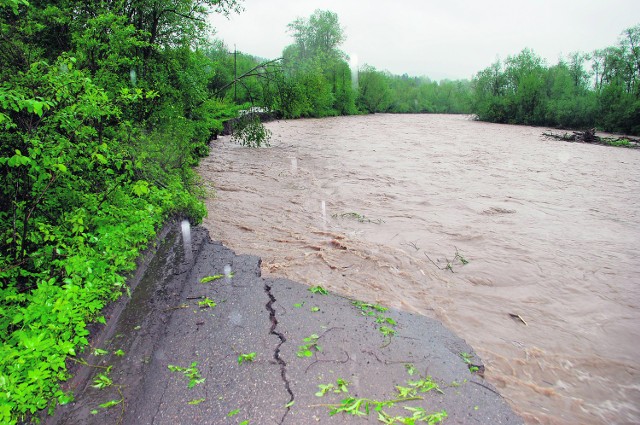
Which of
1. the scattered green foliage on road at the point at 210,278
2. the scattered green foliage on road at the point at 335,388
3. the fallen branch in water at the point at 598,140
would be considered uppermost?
the fallen branch in water at the point at 598,140

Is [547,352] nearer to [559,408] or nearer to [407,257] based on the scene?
[559,408]

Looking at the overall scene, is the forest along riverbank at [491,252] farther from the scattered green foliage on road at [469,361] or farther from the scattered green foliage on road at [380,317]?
the scattered green foliage on road at [380,317]

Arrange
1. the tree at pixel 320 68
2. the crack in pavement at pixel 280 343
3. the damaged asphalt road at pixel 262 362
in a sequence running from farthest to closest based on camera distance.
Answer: the tree at pixel 320 68 → the crack in pavement at pixel 280 343 → the damaged asphalt road at pixel 262 362

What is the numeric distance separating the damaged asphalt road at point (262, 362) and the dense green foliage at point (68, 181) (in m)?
0.36

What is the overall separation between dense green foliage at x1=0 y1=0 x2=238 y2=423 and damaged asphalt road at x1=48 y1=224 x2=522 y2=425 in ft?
1.19

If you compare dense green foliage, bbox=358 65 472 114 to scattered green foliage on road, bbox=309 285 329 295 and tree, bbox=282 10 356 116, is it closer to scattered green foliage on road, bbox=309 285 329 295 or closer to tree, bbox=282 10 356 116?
tree, bbox=282 10 356 116

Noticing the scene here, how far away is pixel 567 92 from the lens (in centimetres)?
3891

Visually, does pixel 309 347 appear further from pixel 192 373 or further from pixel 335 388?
pixel 192 373

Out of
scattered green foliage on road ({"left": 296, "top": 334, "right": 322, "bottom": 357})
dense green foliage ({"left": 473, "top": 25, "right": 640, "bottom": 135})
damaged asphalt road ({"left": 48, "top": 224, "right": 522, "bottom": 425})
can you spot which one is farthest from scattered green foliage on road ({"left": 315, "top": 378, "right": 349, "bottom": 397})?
dense green foliage ({"left": 473, "top": 25, "right": 640, "bottom": 135})

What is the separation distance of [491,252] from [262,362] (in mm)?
5352

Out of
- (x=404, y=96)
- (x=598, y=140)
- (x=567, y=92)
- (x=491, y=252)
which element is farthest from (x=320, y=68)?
(x=404, y=96)

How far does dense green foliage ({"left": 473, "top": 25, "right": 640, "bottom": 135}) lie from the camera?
3419cm

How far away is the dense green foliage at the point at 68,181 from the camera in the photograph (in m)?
2.71

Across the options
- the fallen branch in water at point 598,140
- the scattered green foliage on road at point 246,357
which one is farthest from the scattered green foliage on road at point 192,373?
the fallen branch in water at point 598,140
